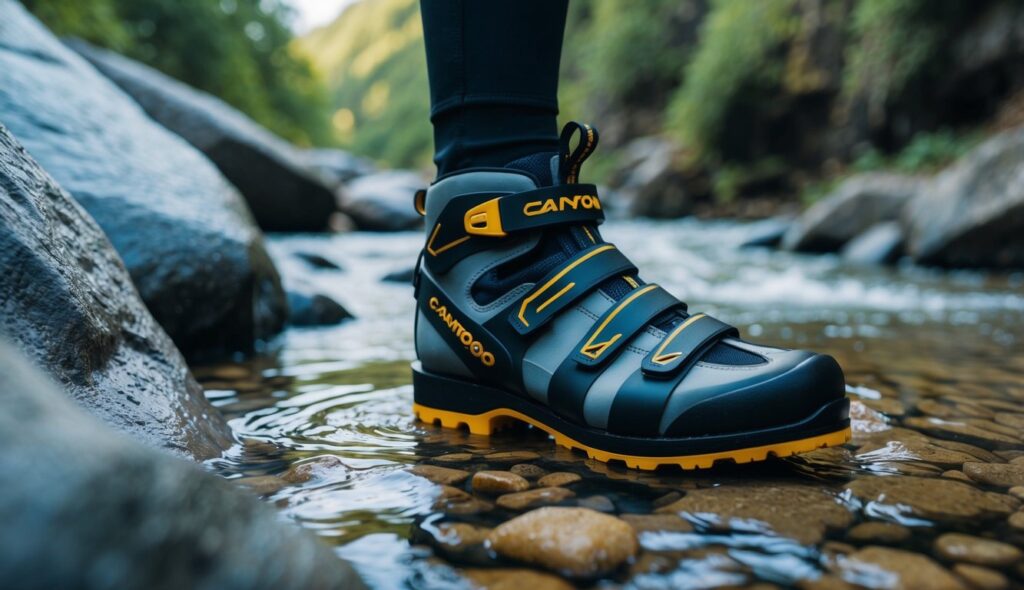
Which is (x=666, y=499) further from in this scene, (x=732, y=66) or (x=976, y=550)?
(x=732, y=66)

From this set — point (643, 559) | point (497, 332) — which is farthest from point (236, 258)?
point (643, 559)

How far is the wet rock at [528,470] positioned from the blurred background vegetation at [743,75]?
839 cm

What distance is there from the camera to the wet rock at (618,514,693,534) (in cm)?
83

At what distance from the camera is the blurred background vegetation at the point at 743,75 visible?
9047 millimetres

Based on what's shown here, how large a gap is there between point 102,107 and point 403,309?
4.61ft

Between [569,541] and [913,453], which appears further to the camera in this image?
[913,453]

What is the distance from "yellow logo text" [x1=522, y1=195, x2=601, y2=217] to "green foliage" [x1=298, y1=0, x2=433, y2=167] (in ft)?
182

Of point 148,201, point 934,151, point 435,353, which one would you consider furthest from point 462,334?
point 934,151

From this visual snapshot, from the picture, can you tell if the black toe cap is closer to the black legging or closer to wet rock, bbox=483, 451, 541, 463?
wet rock, bbox=483, 451, 541, 463

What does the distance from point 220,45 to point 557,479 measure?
19819 mm

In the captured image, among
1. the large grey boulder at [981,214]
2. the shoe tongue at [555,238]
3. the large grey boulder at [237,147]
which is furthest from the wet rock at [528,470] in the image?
the large grey boulder at [237,147]

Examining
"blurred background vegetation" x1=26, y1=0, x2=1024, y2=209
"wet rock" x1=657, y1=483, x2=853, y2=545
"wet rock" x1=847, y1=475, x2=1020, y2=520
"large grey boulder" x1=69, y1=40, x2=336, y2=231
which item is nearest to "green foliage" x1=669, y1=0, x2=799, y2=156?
"blurred background vegetation" x1=26, y1=0, x2=1024, y2=209

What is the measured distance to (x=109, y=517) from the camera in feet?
1.49

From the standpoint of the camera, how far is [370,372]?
74.9 inches
